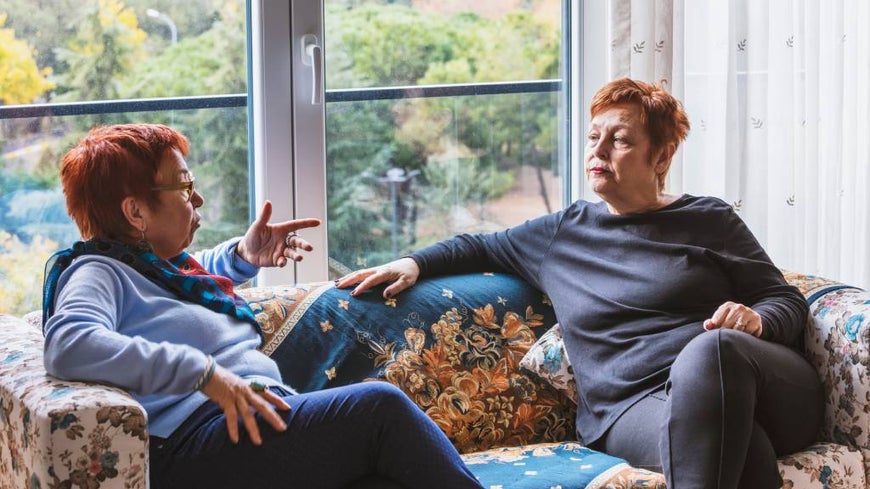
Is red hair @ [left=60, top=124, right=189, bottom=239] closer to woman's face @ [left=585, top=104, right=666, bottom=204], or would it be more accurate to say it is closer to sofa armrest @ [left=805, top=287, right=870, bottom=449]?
woman's face @ [left=585, top=104, right=666, bottom=204]

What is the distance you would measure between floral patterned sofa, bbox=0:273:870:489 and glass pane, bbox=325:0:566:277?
21.5 inches

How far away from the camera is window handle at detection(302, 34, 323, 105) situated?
2844 millimetres

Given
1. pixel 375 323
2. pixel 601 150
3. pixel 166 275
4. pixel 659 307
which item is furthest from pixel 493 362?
pixel 166 275

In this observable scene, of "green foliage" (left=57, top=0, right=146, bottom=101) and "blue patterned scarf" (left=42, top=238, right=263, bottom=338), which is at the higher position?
"green foliage" (left=57, top=0, right=146, bottom=101)

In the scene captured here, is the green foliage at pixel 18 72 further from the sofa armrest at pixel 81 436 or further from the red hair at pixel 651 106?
the red hair at pixel 651 106

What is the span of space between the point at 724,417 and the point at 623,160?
2.34 feet

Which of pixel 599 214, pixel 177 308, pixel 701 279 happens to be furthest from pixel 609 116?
pixel 177 308

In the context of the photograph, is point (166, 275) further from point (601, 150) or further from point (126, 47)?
point (601, 150)

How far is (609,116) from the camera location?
255cm

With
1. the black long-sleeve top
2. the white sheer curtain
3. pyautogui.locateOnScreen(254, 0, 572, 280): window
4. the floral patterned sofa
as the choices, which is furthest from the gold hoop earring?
the white sheer curtain

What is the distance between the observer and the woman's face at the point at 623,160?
8.23 ft

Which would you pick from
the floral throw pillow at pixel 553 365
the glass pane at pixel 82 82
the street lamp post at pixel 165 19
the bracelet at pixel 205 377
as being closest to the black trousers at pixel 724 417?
the floral throw pillow at pixel 553 365

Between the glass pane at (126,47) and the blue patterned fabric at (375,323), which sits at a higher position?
the glass pane at (126,47)

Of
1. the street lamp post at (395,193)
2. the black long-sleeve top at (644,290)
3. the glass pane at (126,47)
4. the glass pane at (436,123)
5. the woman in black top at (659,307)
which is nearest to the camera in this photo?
the woman in black top at (659,307)
